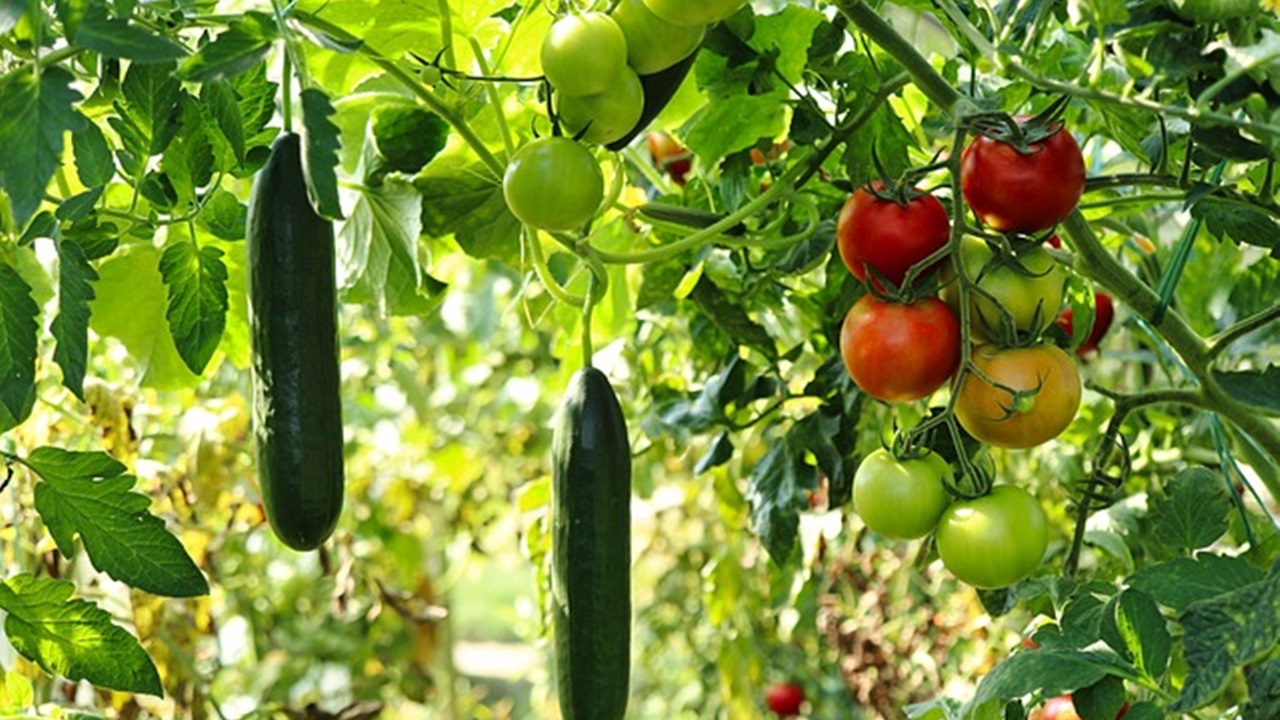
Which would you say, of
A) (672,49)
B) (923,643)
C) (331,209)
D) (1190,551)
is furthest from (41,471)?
(923,643)

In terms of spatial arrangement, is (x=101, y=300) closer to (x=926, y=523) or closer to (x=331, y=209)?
(x=331, y=209)

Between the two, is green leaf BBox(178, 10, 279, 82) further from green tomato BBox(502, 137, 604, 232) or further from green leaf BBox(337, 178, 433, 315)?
green leaf BBox(337, 178, 433, 315)

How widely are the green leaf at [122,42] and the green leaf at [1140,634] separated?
1.83 feet

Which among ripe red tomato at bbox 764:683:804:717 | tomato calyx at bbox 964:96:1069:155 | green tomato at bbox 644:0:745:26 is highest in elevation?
green tomato at bbox 644:0:745:26

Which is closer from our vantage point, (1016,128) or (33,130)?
(33,130)

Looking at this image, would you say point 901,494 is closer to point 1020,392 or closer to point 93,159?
point 1020,392

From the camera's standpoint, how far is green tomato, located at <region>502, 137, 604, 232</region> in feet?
2.95

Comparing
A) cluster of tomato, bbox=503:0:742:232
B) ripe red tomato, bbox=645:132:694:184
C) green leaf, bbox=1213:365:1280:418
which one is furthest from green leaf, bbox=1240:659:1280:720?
ripe red tomato, bbox=645:132:694:184

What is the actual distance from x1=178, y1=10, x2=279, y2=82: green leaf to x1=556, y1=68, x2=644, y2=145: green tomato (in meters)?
0.18

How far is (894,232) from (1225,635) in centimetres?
28

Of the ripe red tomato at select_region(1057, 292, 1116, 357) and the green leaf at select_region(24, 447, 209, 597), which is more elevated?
the green leaf at select_region(24, 447, 209, 597)

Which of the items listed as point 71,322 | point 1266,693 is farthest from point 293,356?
point 1266,693

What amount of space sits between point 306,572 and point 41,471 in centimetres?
228

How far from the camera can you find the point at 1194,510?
108cm
